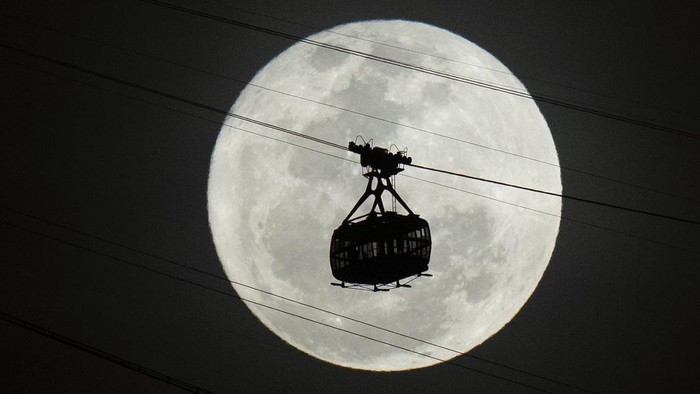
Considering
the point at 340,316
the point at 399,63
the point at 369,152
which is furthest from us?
the point at 399,63

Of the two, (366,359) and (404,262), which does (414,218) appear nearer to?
(404,262)

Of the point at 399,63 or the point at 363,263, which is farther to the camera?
the point at 399,63

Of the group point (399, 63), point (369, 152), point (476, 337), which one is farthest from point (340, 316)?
point (369, 152)

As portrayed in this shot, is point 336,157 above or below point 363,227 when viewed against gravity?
above

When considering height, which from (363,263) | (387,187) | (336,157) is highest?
(336,157)

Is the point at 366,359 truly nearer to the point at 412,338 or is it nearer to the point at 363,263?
the point at 412,338

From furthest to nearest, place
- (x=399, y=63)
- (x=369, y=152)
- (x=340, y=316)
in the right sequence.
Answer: (x=399, y=63) → (x=340, y=316) → (x=369, y=152)
